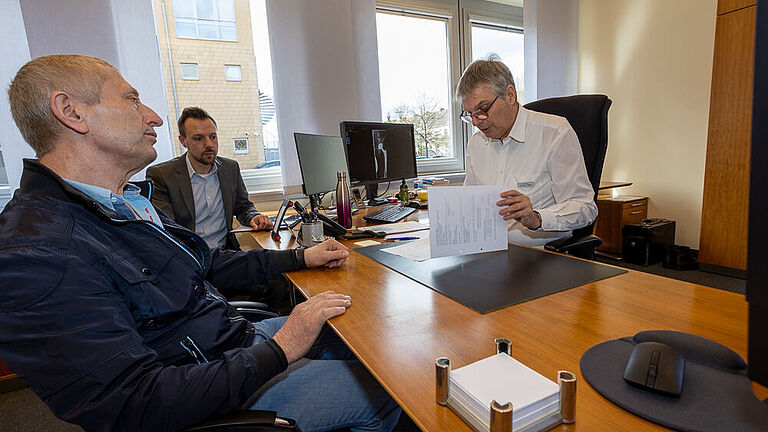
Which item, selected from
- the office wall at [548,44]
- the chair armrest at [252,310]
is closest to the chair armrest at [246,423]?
the chair armrest at [252,310]

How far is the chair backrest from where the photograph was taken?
1.67 metres

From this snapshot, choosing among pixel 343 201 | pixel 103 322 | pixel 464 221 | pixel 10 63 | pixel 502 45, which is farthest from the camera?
pixel 502 45

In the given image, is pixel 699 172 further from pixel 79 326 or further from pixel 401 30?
pixel 79 326

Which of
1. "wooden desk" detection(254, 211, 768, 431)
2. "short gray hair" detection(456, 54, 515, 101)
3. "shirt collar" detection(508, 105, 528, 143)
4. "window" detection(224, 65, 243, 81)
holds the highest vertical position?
"window" detection(224, 65, 243, 81)

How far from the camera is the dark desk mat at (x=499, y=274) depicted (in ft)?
3.05

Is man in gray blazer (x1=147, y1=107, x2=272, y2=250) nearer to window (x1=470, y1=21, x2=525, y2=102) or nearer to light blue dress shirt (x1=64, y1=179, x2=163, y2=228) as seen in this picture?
light blue dress shirt (x1=64, y1=179, x2=163, y2=228)

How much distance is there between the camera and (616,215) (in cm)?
355

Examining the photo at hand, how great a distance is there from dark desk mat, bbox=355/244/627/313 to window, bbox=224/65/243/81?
2.30 m

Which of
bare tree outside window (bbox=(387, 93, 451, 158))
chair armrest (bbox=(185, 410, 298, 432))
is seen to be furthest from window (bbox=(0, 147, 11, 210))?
bare tree outside window (bbox=(387, 93, 451, 158))

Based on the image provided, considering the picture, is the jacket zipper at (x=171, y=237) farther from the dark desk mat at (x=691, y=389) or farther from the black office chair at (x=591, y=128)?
the black office chair at (x=591, y=128)

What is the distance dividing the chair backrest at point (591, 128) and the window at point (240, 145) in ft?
7.69

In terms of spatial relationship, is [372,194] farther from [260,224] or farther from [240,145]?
[240,145]

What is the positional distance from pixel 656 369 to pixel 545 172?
1.27 meters

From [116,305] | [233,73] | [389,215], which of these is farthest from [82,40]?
[116,305]
